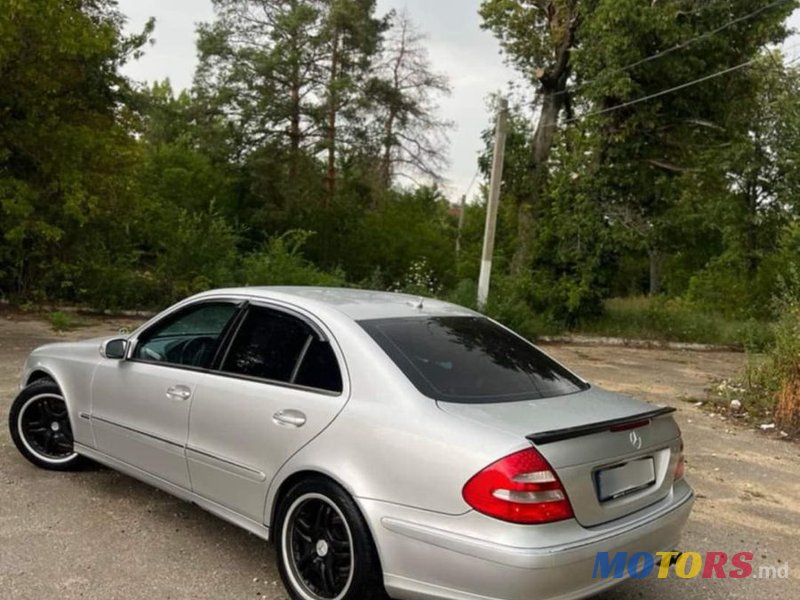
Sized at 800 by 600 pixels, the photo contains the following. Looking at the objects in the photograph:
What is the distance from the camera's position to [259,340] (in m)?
3.54

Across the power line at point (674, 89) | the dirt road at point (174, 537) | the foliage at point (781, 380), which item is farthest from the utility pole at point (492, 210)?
the dirt road at point (174, 537)

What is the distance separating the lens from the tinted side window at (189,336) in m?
3.78

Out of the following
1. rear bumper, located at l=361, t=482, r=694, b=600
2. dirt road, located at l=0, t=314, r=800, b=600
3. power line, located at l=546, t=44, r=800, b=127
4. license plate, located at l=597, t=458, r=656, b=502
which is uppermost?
power line, located at l=546, t=44, r=800, b=127

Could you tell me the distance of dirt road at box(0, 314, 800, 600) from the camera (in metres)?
3.24

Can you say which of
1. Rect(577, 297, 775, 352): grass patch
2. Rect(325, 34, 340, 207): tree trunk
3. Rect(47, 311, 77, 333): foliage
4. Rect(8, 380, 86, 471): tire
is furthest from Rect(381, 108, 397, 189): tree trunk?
Rect(8, 380, 86, 471): tire

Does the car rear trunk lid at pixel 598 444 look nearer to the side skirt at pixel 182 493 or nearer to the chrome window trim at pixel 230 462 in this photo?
the chrome window trim at pixel 230 462

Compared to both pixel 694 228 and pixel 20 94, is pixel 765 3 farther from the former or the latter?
pixel 20 94

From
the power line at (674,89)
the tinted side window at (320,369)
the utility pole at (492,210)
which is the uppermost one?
the power line at (674,89)

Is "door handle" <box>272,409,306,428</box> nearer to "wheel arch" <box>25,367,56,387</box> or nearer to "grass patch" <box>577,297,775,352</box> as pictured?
"wheel arch" <box>25,367,56,387</box>

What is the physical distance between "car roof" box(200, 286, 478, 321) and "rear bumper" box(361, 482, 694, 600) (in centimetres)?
109

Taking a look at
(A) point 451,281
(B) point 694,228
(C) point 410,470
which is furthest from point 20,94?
(A) point 451,281

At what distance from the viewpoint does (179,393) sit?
12.0 feet

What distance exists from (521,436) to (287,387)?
119cm

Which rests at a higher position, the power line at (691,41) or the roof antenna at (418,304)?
the power line at (691,41)
